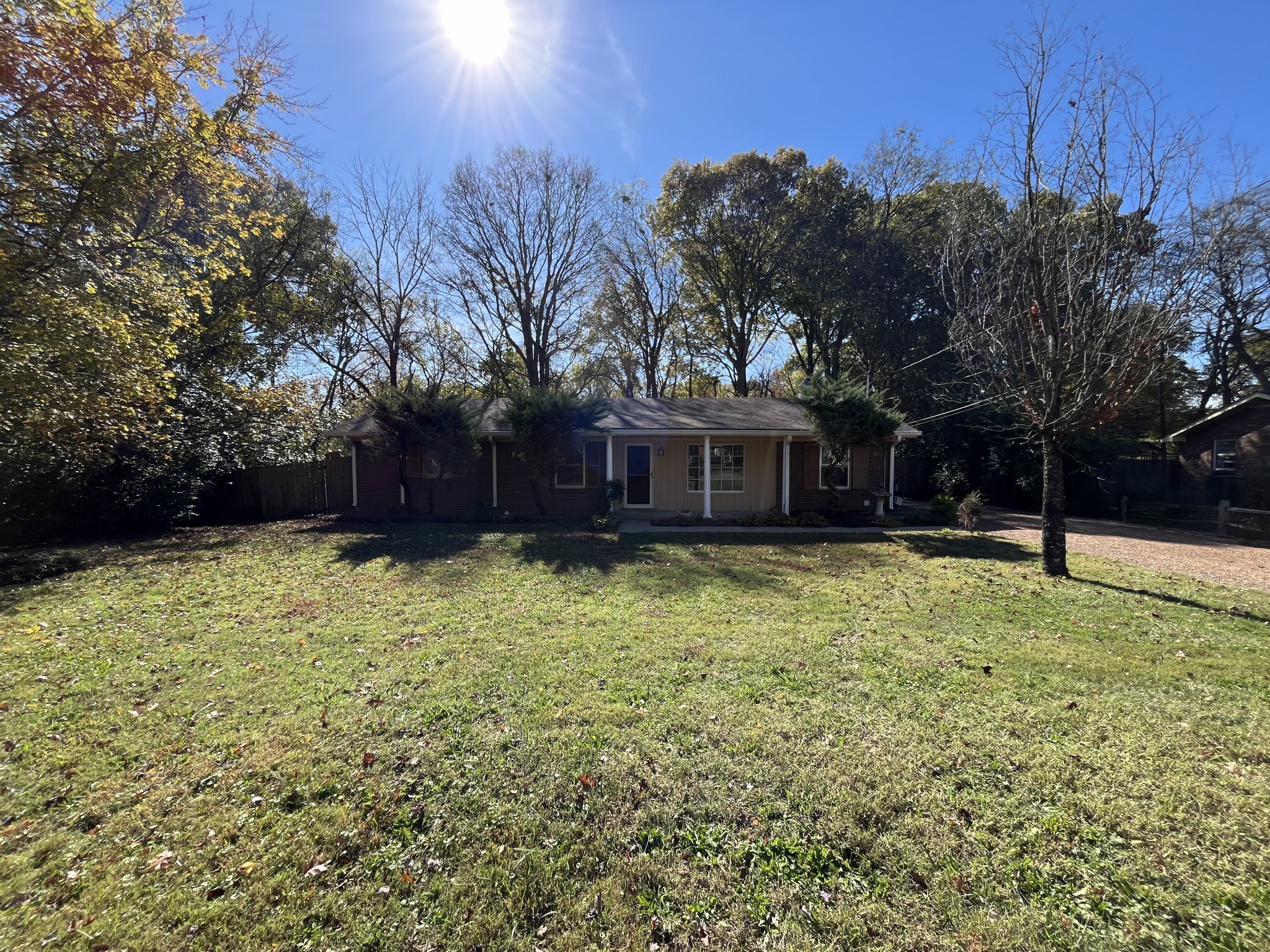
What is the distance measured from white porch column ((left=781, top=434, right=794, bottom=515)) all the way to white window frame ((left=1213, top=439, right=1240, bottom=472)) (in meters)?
14.9

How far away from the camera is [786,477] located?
49.7 feet

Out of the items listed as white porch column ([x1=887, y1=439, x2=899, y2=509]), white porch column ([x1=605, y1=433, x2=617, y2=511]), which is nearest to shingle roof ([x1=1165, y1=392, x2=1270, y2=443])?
white porch column ([x1=887, y1=439, x2=899, y2=509])

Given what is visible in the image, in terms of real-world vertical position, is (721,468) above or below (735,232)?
below

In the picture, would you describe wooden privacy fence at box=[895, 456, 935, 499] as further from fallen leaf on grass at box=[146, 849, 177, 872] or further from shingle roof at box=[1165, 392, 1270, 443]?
fallen leaf on grass at box=[146, 849, 177, 872]

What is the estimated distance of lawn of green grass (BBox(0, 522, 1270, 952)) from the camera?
2.24 meters

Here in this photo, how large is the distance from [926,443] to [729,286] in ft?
41.2

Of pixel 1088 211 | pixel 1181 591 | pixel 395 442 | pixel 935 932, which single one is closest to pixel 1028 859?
pixel 935 932

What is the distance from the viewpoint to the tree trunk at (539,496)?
1512 centimetres

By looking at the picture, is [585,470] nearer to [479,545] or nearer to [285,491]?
[479,545]

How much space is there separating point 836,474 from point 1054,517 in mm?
7589

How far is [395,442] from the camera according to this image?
14375 mm

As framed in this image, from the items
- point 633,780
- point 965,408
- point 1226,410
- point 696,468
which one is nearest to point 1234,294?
point 1226,410

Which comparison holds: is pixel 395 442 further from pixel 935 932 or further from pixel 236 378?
pixel 935 932

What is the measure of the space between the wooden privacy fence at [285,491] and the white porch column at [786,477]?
1343 cm
